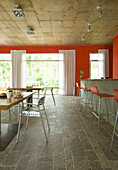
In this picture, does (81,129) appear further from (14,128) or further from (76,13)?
(76,13)

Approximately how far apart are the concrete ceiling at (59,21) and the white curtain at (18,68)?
1.28 meters

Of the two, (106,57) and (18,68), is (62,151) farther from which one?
(106,57)

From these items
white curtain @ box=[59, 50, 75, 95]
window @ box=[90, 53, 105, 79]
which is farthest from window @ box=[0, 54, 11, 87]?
window @ box=[90, 53, 105, 79]

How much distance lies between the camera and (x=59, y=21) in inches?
218

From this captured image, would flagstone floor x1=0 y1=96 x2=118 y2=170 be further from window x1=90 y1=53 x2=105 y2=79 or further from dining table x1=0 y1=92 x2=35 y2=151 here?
window x1=90 y1=53 x2=105 y2=79

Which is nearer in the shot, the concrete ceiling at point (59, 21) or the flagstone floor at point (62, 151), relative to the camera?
the flagstone floor at point (62, 151)

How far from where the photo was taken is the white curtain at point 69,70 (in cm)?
904

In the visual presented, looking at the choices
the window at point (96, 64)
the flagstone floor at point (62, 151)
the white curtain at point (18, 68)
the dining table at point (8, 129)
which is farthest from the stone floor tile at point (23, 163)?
the window at point (96, 64)

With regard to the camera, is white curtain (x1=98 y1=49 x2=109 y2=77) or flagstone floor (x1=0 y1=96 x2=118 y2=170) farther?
white curtain (x1=98 y1=49 x2=109 y2=77)

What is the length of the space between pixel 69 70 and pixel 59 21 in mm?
3918

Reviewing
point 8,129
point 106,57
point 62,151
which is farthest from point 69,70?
point 62,151

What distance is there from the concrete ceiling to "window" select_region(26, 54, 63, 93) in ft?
4.55

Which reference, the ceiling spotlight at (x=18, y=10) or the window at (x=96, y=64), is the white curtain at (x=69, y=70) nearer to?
the window at (x=96, y=64)

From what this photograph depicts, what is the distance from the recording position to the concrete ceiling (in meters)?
4.30
